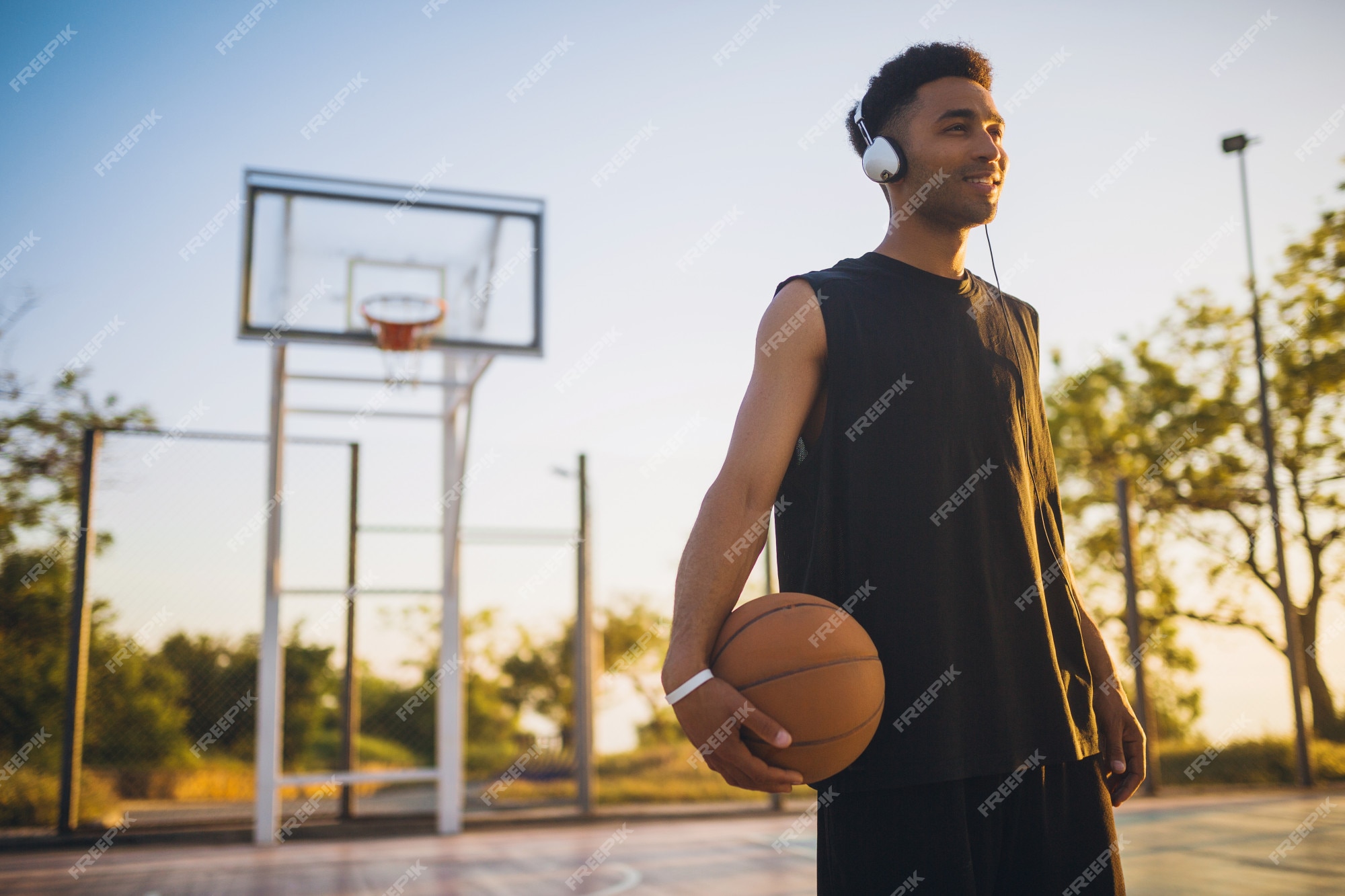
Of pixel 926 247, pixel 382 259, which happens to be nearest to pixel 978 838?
pixel 926 247

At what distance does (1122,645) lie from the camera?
1183 centimetres

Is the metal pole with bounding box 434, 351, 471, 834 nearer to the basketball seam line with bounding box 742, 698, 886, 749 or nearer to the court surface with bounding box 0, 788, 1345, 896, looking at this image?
the court surface with bounding box 0, 788, 1345, 896

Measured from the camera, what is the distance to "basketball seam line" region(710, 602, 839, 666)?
1193 millimetres

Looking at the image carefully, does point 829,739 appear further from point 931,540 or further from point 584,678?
point 584,678

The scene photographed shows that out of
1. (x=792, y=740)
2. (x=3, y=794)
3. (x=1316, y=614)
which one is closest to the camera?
(x=792, y=740)

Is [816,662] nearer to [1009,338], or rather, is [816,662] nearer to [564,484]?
[1009,338]

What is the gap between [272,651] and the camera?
6.38m

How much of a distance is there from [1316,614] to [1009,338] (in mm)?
12463

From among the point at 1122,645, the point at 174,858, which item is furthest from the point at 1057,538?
the point at 1122,645

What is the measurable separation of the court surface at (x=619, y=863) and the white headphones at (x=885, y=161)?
3.40m

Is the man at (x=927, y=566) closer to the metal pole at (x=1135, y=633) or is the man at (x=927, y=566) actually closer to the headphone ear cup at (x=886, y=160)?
the headphone ear cup at (x=886, y=160)

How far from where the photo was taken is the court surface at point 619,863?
4.23m

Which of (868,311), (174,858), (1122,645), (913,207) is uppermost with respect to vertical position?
(913,207)

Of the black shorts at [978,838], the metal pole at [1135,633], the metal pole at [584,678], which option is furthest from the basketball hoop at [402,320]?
the metal pole at [1135,633]
